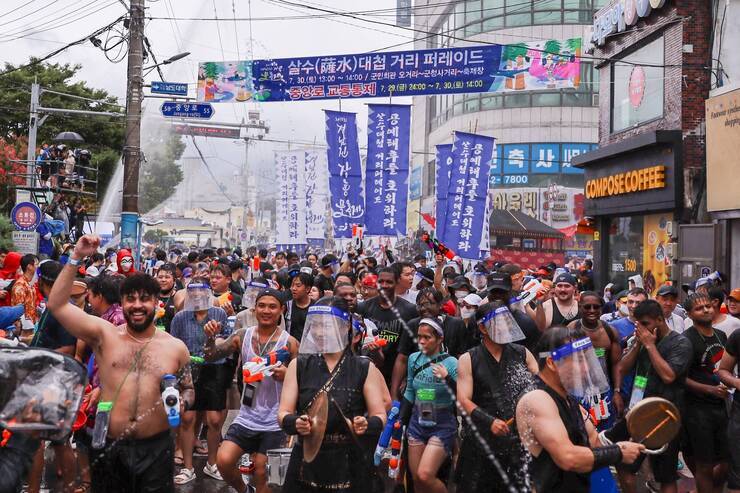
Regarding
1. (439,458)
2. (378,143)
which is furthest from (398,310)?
(378,143)

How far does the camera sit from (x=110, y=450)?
175 inches

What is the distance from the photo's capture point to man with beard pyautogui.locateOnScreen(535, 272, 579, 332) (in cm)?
775

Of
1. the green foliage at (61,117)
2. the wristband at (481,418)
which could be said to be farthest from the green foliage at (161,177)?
the wristband at (481,418)

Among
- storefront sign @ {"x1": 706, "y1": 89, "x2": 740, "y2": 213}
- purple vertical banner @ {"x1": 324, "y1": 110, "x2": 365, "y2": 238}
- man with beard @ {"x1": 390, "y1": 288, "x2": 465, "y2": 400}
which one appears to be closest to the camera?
man with beard @ {"x1": 390, "y1": 288, "x2": 465, "y2": 400}

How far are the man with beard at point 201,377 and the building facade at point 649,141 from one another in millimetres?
9639

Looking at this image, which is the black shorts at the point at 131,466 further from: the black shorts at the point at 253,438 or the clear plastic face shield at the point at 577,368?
the clear plastic face shield at the point at 577,368

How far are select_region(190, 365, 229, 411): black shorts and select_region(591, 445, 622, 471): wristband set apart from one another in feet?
14.7

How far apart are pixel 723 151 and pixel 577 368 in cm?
1291

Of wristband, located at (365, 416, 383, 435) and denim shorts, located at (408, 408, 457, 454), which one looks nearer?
wristband, located at (365, 416, 383, 435)

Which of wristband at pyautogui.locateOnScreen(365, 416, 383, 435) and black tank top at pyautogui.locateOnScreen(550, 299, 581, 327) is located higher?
black tank top at pyautogui.locateOnScreen(550, 299, 581, 327)

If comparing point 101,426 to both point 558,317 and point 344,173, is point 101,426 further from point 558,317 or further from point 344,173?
point 344,173

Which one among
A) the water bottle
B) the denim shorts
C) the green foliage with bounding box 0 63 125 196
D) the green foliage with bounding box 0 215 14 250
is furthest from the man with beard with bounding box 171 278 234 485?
the green foliage with bounding box 0 63 125 196

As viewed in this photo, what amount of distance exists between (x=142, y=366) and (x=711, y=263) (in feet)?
44.7

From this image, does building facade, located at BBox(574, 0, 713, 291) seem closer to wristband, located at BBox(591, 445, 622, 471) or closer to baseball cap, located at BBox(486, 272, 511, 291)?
baseball cap, located at BBox(486, 272, 511, 291)
